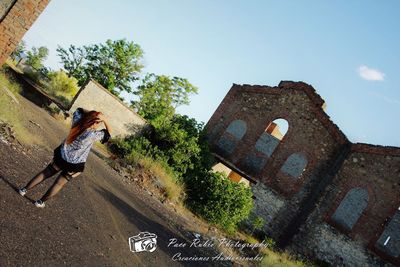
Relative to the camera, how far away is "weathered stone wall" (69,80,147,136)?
17.2m

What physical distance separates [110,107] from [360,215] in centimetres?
1352

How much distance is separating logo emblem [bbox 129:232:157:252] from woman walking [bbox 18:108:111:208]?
2150mm

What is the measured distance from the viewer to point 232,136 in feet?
71.9

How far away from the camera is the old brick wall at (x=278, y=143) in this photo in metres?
18.9

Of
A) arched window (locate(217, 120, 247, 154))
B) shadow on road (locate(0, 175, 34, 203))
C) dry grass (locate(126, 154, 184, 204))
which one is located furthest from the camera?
arched window (locate(217, 120, 247, 154))

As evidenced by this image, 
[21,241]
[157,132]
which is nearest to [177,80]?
[157,132]

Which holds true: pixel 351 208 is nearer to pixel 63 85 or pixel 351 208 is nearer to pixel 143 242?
pixel 143 242

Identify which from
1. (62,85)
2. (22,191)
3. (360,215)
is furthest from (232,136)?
(22,191)

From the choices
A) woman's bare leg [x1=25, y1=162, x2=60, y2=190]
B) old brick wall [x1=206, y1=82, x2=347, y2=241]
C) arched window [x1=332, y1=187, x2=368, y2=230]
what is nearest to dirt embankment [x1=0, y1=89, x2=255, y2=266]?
woman's bare leg [x1=25, y1=162, x2=60, y2=190]

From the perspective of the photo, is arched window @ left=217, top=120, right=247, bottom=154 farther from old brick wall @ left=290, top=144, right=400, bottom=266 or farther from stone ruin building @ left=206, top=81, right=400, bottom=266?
old brick wall @ left=290, top=144, right=400, bottom=266

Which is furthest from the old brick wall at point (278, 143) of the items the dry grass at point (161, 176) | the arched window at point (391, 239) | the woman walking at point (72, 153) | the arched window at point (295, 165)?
the woman walking at point (72, 153)

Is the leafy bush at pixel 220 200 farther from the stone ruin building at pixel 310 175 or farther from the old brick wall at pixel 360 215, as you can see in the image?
the old brick wall at pixel 360 215

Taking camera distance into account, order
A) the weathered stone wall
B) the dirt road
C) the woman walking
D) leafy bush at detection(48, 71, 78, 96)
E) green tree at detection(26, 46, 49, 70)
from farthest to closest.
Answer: green tree at detection(26, 46, 49, 70) < leafy bush at detection(48, 71, 78, 96) < the weathered stone wall < the woman walking < the dirt road

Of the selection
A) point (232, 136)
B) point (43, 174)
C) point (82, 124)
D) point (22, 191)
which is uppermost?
point (232, 136)
